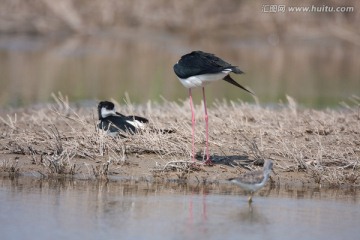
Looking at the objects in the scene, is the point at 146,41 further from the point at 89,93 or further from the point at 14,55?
the point at 89,93

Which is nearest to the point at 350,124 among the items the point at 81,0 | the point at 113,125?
the point at 113,125

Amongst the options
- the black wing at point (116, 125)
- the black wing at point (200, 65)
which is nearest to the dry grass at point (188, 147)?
the black wing at point (116, 125)

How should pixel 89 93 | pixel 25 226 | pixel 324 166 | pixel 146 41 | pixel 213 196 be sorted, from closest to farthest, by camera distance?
pixel 25 226, pixel 213 196, pixel 324 166, pixel 89 93, pixel 146 41

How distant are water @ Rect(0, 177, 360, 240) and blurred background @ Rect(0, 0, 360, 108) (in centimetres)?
951

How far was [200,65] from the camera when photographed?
8.61 m

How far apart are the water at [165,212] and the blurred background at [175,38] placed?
9506 mm

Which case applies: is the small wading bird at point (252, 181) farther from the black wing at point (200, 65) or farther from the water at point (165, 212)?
the black wing at point (200, 65)

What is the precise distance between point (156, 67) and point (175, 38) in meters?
3.72

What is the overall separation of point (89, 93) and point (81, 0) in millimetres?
8765

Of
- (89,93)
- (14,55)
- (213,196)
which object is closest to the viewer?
(213,196)

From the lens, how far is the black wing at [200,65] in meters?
8.48

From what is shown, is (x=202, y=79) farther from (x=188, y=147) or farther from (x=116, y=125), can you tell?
(x=116, y=125)

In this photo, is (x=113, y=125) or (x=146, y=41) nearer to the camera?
(x=113, y=125)

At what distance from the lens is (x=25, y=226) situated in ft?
22.7
